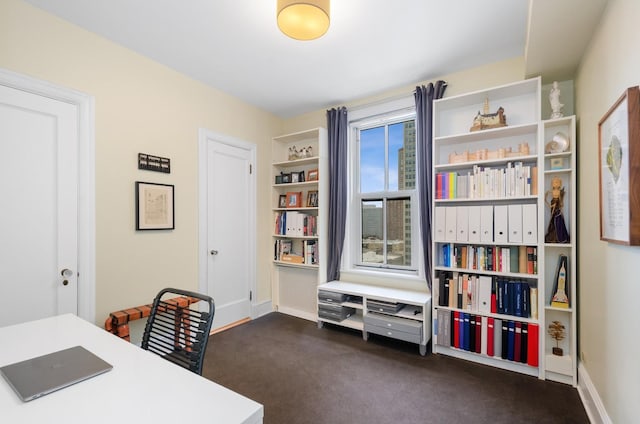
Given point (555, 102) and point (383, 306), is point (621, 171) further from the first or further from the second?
point (383, 306)

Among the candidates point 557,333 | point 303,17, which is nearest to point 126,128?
point 303,17

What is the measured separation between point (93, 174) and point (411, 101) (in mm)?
3187

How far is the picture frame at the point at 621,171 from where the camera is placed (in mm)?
1330

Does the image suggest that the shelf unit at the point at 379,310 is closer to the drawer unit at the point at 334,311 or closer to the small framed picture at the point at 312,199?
the drawer unit at the point at 334,311

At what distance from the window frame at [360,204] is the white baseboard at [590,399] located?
150 cm

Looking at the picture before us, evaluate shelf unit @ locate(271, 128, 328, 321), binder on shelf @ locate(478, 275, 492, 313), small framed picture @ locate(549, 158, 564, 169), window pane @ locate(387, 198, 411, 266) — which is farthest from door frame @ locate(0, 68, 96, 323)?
small framed picture @ locate(549, 158, 564, 169)

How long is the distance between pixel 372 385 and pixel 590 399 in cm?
144

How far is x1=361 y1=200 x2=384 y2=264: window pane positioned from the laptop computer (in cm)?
305

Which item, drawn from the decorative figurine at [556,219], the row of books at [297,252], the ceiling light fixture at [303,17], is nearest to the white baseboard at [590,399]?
the decorative figurine at [556,219]

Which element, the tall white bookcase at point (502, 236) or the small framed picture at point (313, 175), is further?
the small framed picture at point (313, 175)

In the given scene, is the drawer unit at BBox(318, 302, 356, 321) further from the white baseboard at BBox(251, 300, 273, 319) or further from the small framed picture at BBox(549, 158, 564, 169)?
the small framed picture at BBox(549, 158, 564, 169)

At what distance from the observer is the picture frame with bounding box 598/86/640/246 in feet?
4.36

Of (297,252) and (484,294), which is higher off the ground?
(297,252)

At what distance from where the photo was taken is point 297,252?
4.22 meters
